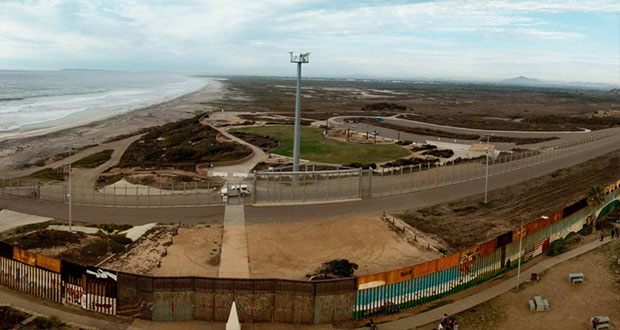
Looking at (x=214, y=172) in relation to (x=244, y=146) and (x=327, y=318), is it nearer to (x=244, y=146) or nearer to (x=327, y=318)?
(x=244, y=146)

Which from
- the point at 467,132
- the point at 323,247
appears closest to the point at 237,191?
the point at 323,247

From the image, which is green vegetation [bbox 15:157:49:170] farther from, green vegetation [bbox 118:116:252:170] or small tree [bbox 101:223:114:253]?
small tree [bbox 101:223:114:253]

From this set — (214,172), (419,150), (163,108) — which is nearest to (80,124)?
(163,108)

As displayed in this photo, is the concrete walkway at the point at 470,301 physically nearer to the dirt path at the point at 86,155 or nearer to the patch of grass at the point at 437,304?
the patch of grass at the point at 437,304

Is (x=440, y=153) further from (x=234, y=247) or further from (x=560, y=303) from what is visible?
(x=560, y=303)

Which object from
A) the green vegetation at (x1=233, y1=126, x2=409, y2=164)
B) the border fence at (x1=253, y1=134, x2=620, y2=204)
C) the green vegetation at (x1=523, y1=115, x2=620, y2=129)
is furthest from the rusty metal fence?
the green vegetation at (x1=523, y1=115, x2=620, y2=129)
